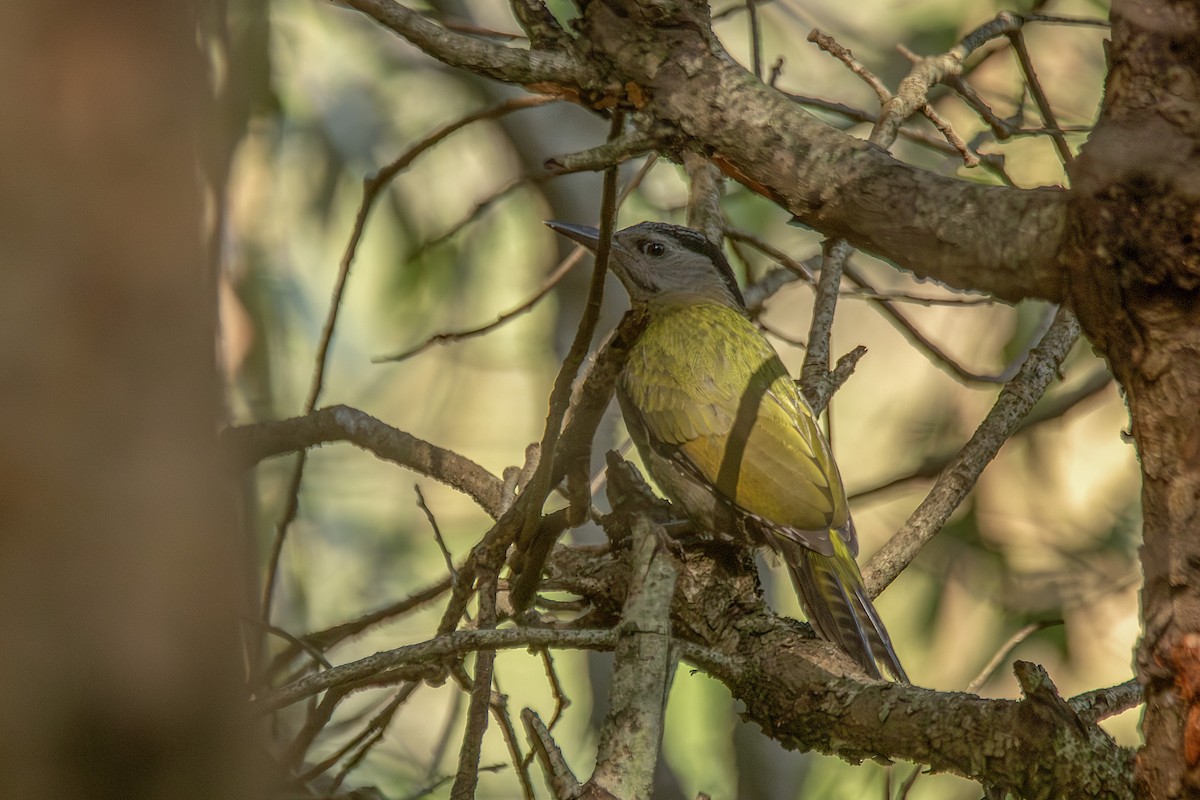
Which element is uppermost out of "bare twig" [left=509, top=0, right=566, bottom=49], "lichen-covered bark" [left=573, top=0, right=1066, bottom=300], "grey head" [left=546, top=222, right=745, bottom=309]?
"grey head" [left=546, top=222, right=745, bottom=309]

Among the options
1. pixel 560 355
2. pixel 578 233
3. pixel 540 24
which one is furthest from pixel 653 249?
pixel 540 24

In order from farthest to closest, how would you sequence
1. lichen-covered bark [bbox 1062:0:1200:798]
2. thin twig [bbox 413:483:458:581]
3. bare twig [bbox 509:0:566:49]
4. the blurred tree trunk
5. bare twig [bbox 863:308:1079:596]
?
bare twig [bbox 863:308:1079:596]
thin twig [bbox 413:483:458:581]
bare twig [bbox 509:0:566:49]
lichen-covered bark [bbox 1062:0:1200:798]
the blurred tree trunk

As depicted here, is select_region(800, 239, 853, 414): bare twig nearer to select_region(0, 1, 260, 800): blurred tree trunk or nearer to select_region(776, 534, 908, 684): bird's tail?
select_region(776, 534, 908, 684): bird's tail

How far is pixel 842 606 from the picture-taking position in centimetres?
375

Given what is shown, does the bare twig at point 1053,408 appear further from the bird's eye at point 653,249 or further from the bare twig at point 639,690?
the bare twig at point 639,690

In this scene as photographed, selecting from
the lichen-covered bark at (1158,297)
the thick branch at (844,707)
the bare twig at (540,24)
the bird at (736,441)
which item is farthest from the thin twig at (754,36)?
the lichen-covered bark at (1158,297)

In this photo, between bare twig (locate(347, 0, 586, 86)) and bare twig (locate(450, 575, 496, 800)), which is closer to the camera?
bare twig (locate(347, 0, 586, 86))

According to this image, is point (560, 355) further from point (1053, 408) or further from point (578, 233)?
point (1053, 408)

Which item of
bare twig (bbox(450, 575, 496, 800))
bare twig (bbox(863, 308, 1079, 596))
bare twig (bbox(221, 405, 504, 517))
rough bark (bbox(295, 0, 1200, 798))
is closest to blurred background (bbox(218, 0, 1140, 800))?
bare twig (bbox(221, 405, 504, 517))

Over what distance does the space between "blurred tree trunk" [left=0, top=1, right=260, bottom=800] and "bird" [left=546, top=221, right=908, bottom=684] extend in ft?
8.20

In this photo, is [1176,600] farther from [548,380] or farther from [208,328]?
[548,380]

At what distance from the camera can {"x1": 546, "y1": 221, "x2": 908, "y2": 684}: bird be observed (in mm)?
3859

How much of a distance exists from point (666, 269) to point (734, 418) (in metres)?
1.11

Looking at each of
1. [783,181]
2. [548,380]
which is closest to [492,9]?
[548,380]
